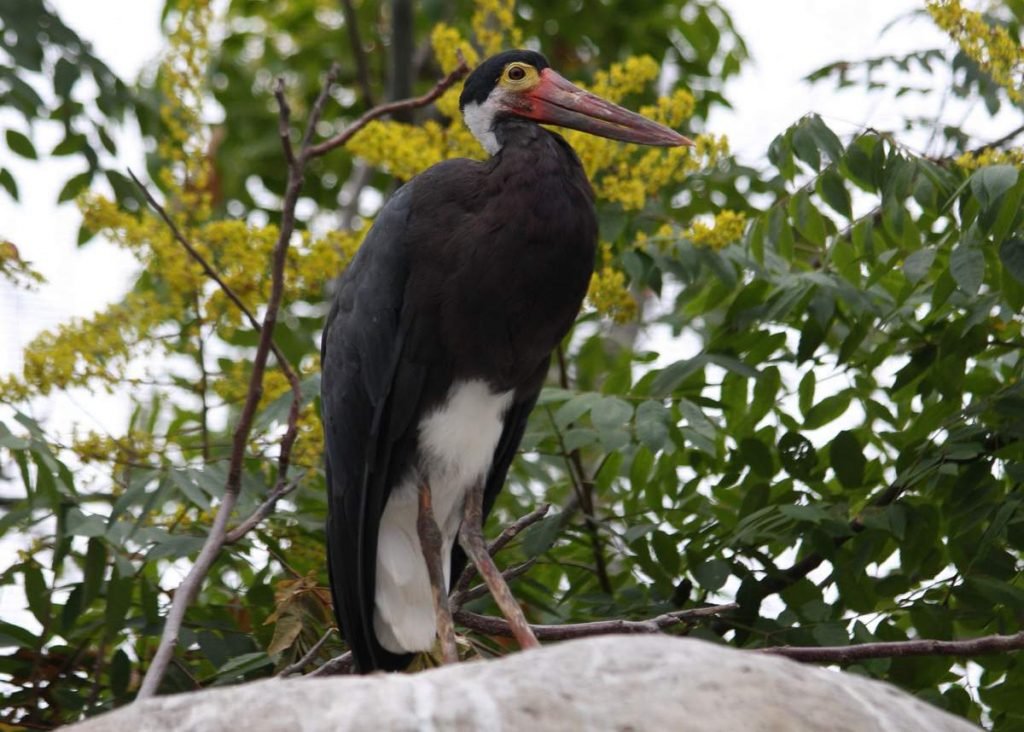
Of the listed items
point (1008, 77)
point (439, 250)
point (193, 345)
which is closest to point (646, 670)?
point (439, 250)

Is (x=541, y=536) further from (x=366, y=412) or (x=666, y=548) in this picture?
(x=366, y=412)

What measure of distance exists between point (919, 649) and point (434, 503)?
1.45 metres

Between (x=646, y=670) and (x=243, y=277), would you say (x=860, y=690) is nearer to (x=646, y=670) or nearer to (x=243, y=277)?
(x=646, y=670)

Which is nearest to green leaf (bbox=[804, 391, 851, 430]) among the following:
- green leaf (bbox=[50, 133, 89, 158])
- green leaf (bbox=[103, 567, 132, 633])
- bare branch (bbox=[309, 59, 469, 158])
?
bare branch (bbox=[309, 59, 469, 158])

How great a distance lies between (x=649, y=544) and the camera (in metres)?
3.84

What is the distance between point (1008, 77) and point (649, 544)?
1.37m

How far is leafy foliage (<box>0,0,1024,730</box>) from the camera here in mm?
3535

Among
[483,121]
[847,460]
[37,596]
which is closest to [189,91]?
[483,121]

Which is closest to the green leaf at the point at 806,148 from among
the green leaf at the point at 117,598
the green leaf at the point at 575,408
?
the green leaf at the point at 575,408

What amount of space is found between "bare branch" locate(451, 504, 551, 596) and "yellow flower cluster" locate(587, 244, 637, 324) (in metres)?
0.62

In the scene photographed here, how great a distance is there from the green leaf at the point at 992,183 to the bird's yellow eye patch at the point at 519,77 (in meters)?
1.22

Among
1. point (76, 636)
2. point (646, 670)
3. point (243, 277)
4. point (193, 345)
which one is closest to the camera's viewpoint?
point (646, 670)

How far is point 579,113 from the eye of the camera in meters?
4.05

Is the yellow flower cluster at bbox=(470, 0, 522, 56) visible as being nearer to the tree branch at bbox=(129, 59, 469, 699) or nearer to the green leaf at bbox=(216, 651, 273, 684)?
the tree branch at bbox=(129, 59, 469, 699)
